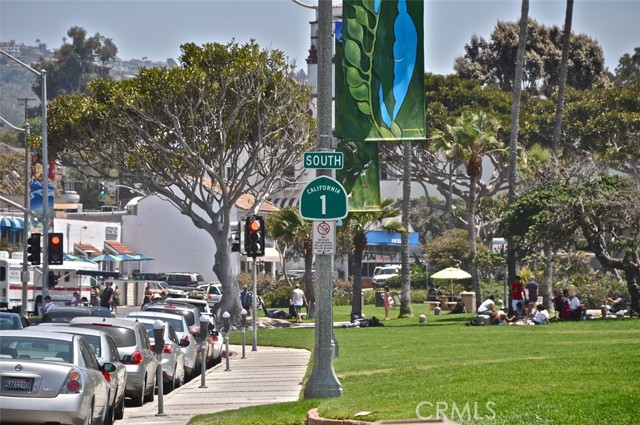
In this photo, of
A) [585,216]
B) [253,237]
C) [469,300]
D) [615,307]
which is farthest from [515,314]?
[469,300]

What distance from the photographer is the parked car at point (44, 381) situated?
15.0m

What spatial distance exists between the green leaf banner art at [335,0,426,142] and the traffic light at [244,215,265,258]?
51.0ft


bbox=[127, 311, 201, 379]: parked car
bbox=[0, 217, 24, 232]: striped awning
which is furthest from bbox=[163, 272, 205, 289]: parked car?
bbox=[127, 311, 201, 379]: parked car

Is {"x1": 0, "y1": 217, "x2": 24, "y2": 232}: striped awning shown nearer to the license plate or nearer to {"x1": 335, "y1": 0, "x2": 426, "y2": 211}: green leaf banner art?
{"x1": 335, "y1": 0, "x2": 426, "y2": 211}: green leaf banner art

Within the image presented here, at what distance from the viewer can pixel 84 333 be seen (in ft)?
62.3

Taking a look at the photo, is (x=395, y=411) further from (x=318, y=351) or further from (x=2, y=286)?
(x=2, y=286)

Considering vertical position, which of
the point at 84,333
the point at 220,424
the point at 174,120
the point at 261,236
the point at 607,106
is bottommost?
the point at 220,424

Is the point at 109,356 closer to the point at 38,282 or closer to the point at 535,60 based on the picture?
the point at 38,282

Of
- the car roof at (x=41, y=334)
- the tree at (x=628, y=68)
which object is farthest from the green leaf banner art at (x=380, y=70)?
the tree at (x=628, y=68)

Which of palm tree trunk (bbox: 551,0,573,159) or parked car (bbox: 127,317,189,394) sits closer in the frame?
parked car (bbox: 127,317,189,394)

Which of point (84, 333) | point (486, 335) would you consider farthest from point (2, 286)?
point (84, 333)

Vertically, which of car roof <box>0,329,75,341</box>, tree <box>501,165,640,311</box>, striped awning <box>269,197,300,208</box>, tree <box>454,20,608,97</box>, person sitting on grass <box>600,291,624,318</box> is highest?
tree <box>454,20,608,97</box>

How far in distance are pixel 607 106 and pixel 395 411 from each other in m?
69.1

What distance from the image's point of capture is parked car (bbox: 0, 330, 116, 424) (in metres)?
15.0
